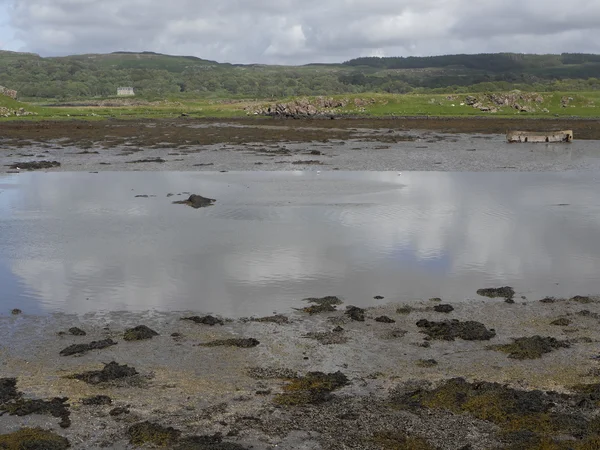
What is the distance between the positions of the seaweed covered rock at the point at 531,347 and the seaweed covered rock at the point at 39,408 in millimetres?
7047

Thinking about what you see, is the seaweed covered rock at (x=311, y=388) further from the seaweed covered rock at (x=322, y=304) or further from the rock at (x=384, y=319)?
the seaweed covered rock at (x=322, y=304)

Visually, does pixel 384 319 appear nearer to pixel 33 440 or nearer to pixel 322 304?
pixel 322 304

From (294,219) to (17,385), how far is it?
13.8 m

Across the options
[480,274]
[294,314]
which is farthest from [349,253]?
[294,314]

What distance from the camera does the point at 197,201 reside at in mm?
26922

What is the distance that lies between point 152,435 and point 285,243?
441 inches

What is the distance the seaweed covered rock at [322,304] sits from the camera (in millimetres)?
14509

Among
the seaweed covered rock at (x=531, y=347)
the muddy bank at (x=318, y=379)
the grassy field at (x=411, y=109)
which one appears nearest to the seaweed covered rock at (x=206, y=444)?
the muddy bank at (x=318, y=379)

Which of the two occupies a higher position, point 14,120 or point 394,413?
point 14,120

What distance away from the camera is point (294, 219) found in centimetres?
2389

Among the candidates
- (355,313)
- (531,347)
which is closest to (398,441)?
(531,347)

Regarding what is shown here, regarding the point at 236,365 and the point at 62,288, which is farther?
the point at 62,288

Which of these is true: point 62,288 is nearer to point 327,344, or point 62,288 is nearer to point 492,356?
point 327,344

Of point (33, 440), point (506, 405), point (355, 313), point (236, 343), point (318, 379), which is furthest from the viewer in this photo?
point (355, 313)
